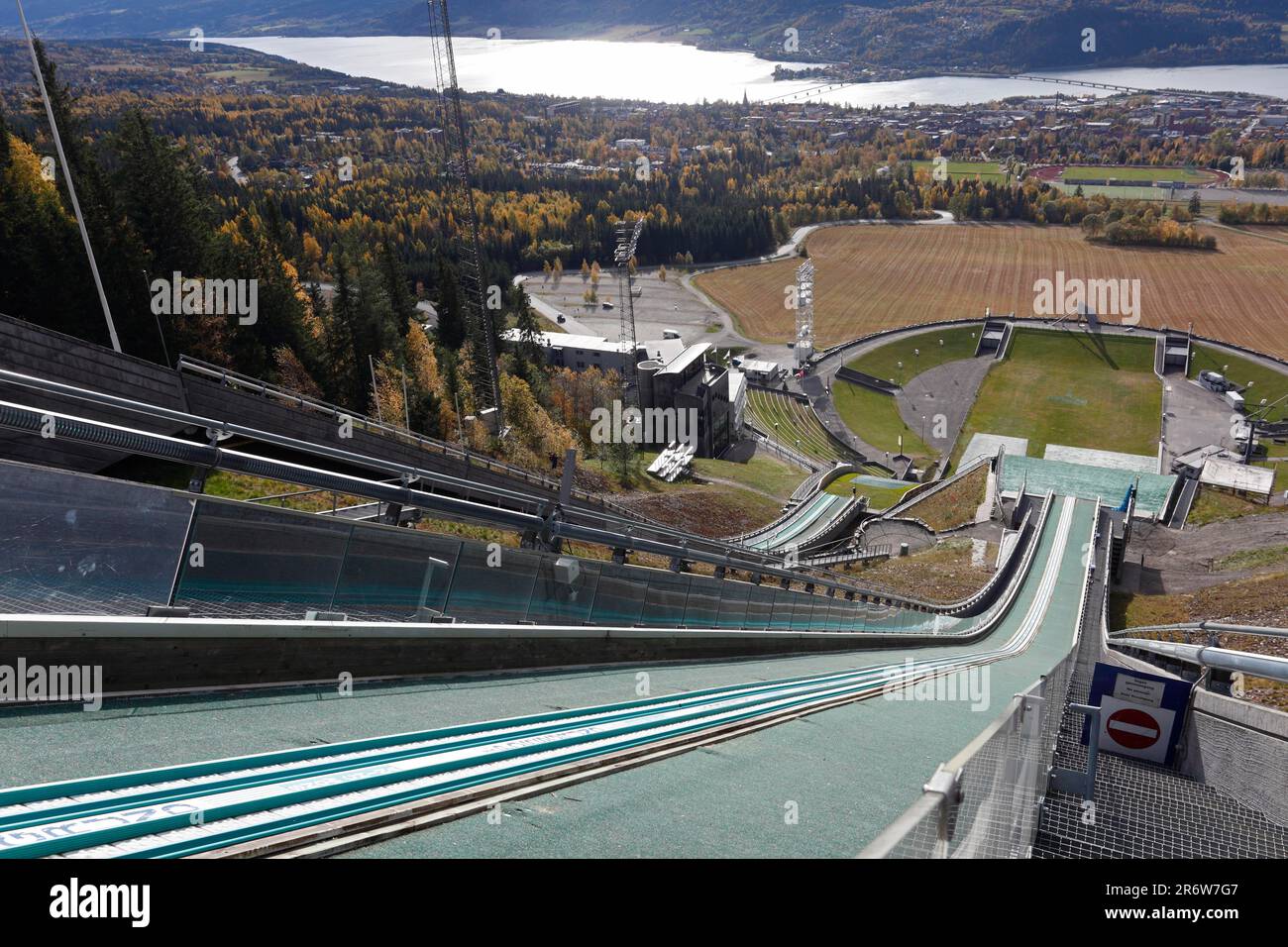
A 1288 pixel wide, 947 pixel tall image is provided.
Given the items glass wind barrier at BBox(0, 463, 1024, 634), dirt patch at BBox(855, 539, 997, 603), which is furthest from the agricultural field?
glass wind barrier at BBox(0, 463, 1024, 634)

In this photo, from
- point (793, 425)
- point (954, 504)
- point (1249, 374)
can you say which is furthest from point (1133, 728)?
point (1249, 374)

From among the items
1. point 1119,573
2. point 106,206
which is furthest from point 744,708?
point 1119,573

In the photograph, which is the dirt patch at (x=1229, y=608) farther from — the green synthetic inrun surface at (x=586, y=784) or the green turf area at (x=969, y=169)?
the green turf area at (x=969, y=169)

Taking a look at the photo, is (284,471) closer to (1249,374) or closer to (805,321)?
(805,321)

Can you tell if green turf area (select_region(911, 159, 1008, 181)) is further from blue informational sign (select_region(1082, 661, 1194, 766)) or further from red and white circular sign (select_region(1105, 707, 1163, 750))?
red and white circular sign (select_region(1105, 707, 1163, 750))

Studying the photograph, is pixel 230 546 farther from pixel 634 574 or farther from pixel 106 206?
pixel 106 206

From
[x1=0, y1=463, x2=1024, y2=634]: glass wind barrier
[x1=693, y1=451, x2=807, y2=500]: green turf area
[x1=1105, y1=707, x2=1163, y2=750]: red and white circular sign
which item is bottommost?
[x1=693, y1=451, x2=807, y2=500]: green turf area

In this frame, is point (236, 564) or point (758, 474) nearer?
point (236, 564)
